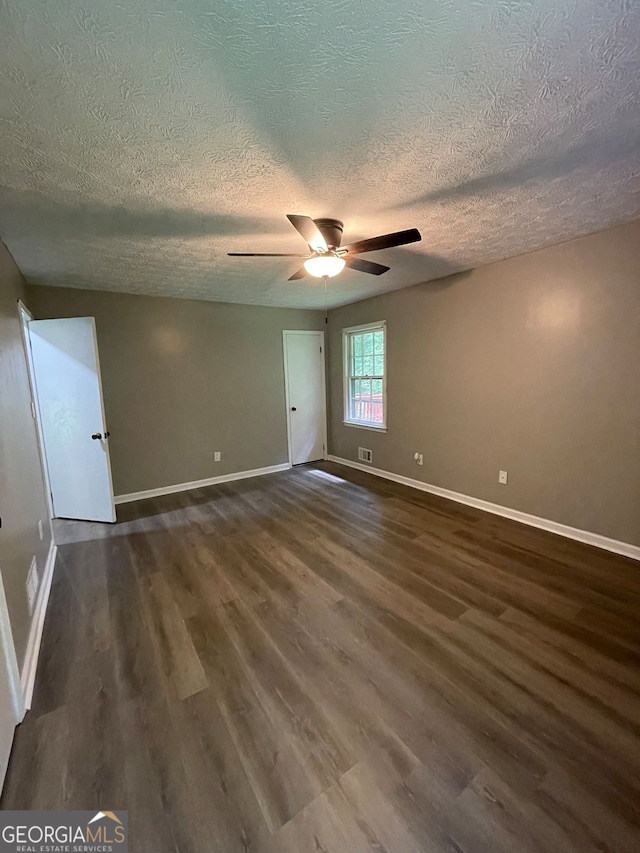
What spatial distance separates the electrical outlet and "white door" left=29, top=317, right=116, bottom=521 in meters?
1.35

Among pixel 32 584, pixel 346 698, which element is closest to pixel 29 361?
pixel 32 584

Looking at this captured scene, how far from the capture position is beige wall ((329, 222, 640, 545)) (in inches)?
105

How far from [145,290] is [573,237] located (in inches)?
161

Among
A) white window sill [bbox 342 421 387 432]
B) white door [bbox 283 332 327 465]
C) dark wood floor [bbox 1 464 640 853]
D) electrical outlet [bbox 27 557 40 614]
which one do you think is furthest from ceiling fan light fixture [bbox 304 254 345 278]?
white door [bbox 283 332 327 465]

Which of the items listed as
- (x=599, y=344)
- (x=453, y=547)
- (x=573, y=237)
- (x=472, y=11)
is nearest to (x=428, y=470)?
(x=453, y=547)

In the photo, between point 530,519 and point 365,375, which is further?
point 365,375

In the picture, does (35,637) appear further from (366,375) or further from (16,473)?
(366,375)

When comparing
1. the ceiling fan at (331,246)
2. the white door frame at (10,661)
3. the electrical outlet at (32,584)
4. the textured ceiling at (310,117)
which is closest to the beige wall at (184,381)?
the textured ceiling at (310,117)

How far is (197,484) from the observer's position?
468 cm

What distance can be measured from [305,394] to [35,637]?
4.13m

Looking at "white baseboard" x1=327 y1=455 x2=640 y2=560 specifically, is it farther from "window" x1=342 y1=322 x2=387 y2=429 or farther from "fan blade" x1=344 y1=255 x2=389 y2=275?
"fan blade" x1=344 y1=255 x2=389 y2=275

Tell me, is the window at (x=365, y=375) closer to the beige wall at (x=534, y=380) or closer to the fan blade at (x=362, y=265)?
the beige wall at (x=534, y=380)

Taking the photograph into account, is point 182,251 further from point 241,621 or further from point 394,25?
point 241,621

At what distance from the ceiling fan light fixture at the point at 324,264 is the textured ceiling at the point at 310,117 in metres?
0.26
